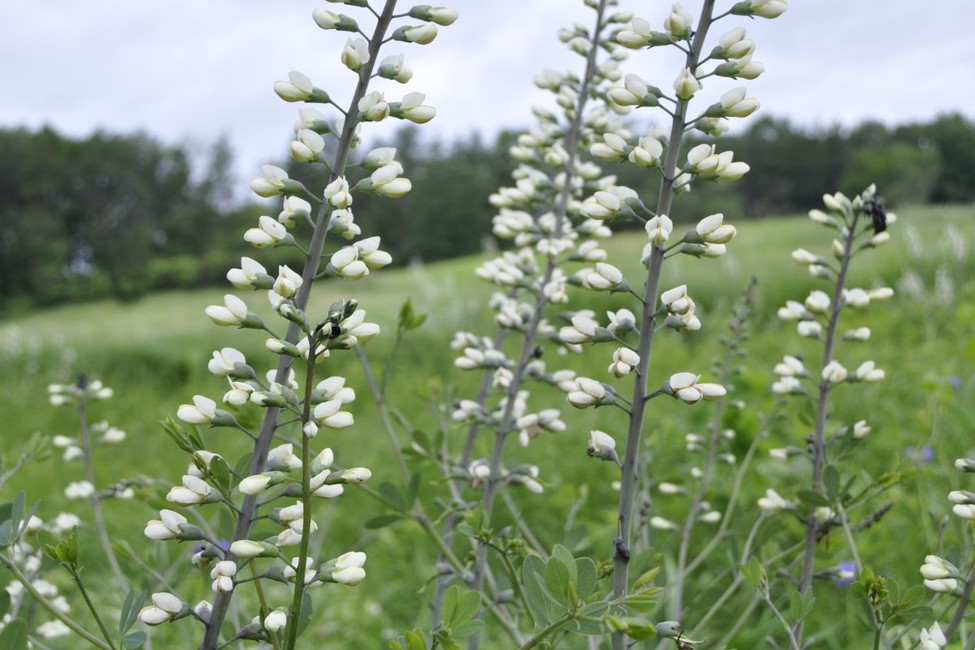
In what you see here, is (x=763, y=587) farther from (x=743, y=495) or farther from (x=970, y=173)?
(x=970, y=173)

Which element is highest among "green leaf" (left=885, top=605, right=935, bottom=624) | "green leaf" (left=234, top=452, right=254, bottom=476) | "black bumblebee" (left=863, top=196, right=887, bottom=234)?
"black bumblebee" (left=863, top=196, right=887, bottom=234)

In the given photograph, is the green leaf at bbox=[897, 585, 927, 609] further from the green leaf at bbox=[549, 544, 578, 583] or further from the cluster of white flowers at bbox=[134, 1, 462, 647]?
the cluster of white flowers at bbox=[134, 1, 462, 647]

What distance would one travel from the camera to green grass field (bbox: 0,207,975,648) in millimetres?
2648

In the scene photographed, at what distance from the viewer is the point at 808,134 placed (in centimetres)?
2588

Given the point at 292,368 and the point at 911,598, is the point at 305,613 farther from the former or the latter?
the point at 911,598

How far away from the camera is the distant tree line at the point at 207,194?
69.6 feet

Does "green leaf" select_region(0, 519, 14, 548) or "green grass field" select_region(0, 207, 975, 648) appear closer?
"green leaf" select_region(0, 519, 14, 548)

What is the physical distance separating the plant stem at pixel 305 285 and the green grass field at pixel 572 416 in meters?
0.74

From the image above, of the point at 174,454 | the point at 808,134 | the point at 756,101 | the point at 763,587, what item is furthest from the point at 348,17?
the point at 808,134

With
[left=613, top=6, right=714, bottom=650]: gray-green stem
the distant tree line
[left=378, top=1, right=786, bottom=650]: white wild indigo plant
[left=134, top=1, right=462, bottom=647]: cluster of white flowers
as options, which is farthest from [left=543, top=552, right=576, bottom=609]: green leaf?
the distant tree line

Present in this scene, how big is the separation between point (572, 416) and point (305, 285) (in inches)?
152

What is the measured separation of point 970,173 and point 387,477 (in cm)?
1765

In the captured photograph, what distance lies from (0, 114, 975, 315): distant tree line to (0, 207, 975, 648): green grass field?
11.0m

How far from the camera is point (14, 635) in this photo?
1060 millimetres
